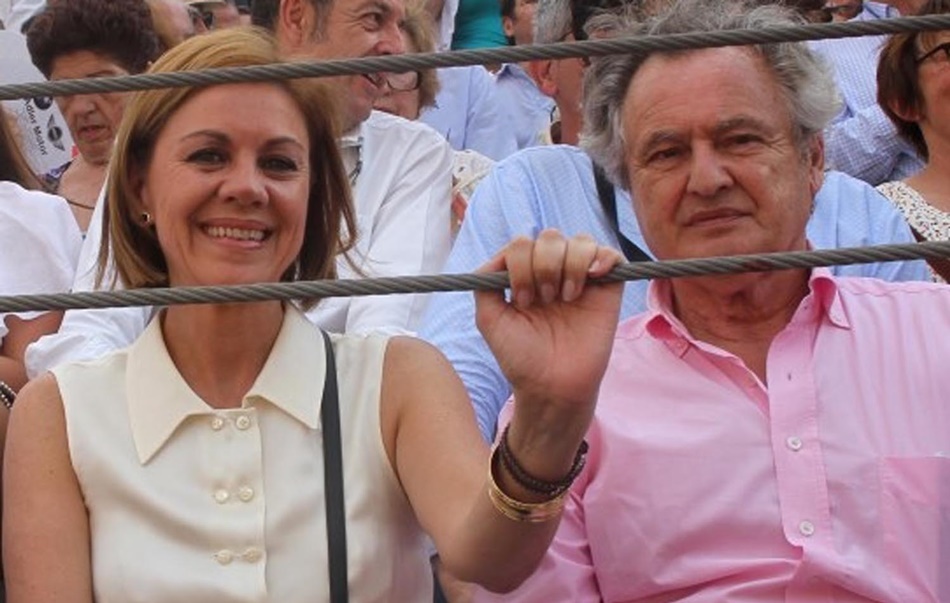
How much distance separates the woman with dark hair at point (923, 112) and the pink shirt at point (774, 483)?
2.71 feet

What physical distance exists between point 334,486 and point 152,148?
524 mm

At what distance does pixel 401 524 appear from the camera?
7.98 feet

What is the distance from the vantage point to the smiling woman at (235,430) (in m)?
2.37

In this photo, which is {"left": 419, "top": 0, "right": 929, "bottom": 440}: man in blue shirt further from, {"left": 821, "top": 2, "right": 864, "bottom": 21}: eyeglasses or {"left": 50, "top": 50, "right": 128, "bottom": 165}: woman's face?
{"left": 821, "top": 2, "right": 864, "bottom": 21}: eyeglasses

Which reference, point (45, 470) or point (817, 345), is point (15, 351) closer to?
point (45, 470)

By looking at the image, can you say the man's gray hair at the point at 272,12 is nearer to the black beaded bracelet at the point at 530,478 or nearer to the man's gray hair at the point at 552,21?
the man's gray hair at the point at 552,21

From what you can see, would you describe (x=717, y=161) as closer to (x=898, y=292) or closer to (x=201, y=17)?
(x=898, y=292)

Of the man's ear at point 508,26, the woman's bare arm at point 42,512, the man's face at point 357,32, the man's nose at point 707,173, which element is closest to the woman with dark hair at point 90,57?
the man's face at point 357,32

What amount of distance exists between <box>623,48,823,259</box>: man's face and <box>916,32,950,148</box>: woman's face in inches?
32.6

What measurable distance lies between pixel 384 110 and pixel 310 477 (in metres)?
1.97

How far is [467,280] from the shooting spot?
193 centimetres

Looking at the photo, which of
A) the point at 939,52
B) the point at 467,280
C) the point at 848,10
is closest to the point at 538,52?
the point at 467,280

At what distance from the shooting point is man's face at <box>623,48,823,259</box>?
8.57ft

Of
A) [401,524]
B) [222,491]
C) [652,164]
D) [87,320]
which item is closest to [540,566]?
[401,524]
